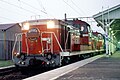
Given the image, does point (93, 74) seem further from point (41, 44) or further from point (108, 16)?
point (108, 16)

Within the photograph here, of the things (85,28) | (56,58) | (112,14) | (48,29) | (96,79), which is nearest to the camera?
(96,79)

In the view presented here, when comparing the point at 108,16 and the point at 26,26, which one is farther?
the point at 108,16

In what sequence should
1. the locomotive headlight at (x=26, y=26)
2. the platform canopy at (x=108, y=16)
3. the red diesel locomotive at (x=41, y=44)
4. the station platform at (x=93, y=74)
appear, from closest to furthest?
the station platform at (x=93, y=74) < the red diesel locomotive at (x=41, y=44) < the locomotive headlight at (x=26, y=26) < the platform canopy at (x=108, y=16)

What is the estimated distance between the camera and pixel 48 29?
17.0 metres

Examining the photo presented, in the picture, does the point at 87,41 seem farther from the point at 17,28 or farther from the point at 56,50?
the point at 56,50

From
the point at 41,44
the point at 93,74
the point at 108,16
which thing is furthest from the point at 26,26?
the point at 108,16

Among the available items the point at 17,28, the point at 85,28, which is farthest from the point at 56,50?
the point at 17,28

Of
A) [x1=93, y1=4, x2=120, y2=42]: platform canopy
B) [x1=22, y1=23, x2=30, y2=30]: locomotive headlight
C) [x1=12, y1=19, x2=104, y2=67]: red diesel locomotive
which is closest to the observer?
[x1=12, y1=19, x2=104, y2=67]: red diesel locomotive

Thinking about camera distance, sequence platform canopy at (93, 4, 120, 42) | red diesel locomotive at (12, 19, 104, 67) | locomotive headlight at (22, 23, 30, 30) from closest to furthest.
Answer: red diesel locomotive at (12, 19, 104, 67) < locomotive headlight at (22, 23, 30, 30) < platform canopy at (93, 4, 120, 42)

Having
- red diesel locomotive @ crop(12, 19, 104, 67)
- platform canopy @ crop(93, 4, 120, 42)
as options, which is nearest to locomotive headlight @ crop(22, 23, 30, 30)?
red diesel locomotive @ crop(12, 19, 104, 67)

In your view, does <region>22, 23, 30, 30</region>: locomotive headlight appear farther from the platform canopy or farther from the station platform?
the platform canopy

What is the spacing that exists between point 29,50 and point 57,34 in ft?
6.42

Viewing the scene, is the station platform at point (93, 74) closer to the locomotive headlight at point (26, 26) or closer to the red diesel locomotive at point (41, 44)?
the red diesel locomotive at point (41, 44)

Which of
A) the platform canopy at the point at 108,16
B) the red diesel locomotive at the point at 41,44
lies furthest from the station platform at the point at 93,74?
the platform canopy at the point at 108,16
